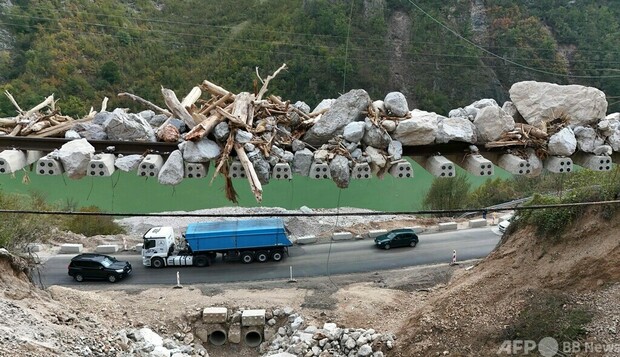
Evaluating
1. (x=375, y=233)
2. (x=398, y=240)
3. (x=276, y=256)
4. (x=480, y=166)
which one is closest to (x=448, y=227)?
(x=375, y=233)

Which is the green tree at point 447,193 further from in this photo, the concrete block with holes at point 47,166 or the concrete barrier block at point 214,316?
the concrete block with holes at point 47,166

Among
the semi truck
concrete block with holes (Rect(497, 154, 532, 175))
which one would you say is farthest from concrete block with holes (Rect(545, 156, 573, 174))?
the semi truck

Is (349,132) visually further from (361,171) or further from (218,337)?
(218,337)

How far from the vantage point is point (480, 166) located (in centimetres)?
551

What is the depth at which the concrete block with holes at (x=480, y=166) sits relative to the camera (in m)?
5.49

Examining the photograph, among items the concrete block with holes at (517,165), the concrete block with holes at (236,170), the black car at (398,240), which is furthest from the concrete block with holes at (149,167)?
the black car at (398,240)

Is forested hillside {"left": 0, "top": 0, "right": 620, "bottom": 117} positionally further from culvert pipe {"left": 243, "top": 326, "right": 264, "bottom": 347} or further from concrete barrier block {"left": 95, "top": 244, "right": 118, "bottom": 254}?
culvert pipe {"left": 243, "top": 326, "right": 264, "bottom": 347}

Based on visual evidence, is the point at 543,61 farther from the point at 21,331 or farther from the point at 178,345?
the point at 21,331

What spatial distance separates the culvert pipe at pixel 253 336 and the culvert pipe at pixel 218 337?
0.36m

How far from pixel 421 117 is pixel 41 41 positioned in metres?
25.1

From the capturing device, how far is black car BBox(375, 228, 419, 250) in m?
13.6

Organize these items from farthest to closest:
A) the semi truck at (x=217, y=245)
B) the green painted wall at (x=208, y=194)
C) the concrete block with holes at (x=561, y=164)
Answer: the green painted wall at (x=208, y=194) → the semi truck at (x=217, y=245) → the concrete block with holes at (x=561, y=164)

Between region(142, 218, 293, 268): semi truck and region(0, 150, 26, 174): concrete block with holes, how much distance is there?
7.18 meters

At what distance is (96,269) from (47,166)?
702cm
